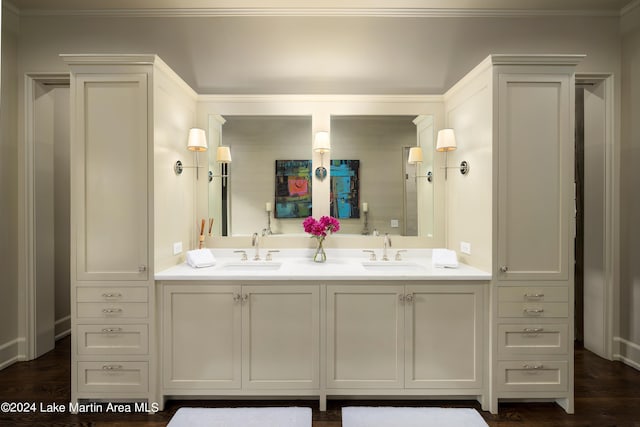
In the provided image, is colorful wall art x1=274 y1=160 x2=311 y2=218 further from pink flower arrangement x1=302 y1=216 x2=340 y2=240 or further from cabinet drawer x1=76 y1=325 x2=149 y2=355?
cabinet drawer x1=76 y1=325 x2=149 y2=355

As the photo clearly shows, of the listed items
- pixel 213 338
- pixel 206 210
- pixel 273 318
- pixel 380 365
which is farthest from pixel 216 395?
pixel 206 210

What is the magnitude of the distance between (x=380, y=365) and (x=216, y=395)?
1121 millimetres

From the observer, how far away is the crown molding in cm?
305

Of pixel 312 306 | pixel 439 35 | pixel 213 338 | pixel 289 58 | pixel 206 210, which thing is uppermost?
pixel 439 35

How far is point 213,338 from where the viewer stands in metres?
2.42

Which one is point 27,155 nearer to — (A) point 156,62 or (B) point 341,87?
(A) point 156,62

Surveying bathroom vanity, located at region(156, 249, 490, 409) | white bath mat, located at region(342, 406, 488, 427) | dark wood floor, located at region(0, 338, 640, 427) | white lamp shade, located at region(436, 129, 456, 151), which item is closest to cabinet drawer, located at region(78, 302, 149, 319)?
bathroom vanity, located at region(156, 249, 490, 409)

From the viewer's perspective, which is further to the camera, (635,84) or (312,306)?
(635,84)

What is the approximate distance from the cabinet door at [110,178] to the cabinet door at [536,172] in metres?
2.39

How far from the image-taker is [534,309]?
2.41 m

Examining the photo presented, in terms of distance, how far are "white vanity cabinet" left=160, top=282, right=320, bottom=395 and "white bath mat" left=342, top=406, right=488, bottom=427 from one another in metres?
0.83

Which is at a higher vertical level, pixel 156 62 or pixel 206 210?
pixel 156 62

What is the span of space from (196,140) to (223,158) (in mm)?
285

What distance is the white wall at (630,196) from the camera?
2.98 m
